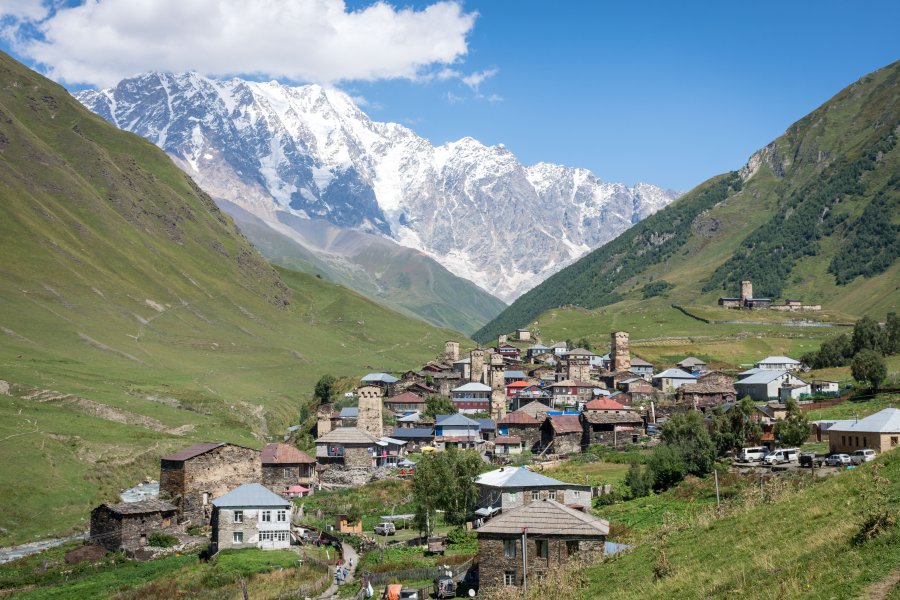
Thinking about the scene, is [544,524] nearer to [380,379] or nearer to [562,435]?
[562,435]

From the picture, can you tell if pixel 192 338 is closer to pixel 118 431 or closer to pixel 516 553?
pixel 118 431

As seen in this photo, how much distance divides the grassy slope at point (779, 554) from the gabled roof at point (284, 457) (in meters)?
54.6

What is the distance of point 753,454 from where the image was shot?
228 ft

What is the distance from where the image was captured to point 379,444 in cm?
9944

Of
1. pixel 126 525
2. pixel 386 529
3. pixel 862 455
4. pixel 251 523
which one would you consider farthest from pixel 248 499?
pixel 862 455

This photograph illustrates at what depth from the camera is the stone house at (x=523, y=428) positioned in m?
107

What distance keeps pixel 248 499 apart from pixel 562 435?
44.9 meters

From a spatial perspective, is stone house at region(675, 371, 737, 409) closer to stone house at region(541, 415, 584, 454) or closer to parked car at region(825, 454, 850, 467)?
stone house at region(541, 415, 584, 454)

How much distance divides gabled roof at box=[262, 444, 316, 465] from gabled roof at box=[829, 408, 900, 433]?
45140 millimetres

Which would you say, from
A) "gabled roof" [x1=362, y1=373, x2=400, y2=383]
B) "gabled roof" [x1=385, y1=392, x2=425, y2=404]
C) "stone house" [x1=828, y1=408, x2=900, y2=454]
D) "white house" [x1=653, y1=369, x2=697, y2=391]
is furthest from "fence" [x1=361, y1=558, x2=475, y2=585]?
"gabled roof" [x1=362, y1=373, x2=400, y2=383]

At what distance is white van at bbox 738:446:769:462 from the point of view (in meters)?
68.4

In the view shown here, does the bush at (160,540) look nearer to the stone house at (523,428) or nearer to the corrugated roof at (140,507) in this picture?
the corrugated roof at (140,507)

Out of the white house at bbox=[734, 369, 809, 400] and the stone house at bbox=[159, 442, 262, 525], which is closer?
the stone house at bbox=[159, 442, 262, 525]

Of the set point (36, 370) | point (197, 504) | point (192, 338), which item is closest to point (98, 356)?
point (36, 370)
